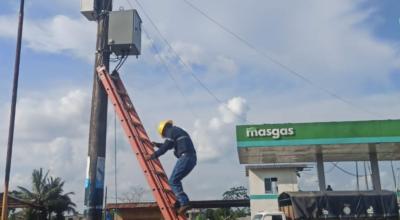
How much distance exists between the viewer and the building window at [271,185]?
2898cm

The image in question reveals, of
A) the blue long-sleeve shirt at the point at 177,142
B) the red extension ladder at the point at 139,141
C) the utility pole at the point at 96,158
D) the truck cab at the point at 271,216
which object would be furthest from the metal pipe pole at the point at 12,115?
the truck cab at the point at 271,216

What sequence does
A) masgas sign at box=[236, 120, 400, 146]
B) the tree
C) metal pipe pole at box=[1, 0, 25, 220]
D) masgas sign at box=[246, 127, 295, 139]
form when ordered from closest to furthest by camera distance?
metal pipe pole at box=[1, 0, 25, 220], masgas sign at box=[236, 120, 400, 146], masgas sign at box=[246, 127, 295, 139], the tree

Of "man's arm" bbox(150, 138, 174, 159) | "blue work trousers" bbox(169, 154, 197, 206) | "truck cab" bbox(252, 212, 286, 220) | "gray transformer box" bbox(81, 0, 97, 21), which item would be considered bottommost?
"truck cab" bbox(252, 212, 286, 220)

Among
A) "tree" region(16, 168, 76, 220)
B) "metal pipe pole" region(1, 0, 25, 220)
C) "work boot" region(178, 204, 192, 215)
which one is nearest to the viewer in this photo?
"work boot" region(178, 204, 192, 215)

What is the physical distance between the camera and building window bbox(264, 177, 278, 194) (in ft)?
95.1

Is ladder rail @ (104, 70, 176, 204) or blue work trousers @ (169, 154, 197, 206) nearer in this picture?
blue work trousers @ (169, 154, 197, 206)

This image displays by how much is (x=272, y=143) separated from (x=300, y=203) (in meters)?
4.59

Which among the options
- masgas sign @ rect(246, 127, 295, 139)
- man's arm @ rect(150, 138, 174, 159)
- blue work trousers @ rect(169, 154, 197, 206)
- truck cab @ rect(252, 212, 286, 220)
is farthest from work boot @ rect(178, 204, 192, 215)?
masgas sign @ rect(246, 127, 295, 139)

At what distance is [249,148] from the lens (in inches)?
906

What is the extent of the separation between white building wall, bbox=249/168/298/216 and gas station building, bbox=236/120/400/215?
57.6 inches

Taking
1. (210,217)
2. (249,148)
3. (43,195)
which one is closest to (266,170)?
(249,148)

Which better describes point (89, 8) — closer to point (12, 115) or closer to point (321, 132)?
point (12, 115)

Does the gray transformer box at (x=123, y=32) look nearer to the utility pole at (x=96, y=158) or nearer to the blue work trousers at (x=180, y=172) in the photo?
the utility pole at (x=96, y=158)

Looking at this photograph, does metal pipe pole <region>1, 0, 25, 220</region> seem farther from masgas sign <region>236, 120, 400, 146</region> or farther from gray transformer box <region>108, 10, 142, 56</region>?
masgas sign <region>236, 120, 400, 146</region>
